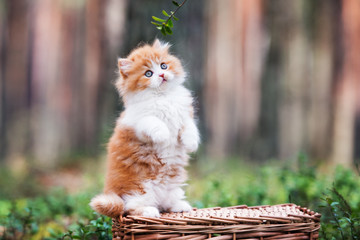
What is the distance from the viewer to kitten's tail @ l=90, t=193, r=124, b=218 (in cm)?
214

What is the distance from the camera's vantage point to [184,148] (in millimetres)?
2400

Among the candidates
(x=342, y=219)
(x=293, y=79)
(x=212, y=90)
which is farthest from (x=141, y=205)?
(x=212, y=90)

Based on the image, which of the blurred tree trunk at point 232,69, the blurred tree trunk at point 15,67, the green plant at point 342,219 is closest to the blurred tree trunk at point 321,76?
the blurred tree trunk at point 232,69

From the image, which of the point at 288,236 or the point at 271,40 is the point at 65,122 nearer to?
the point at 271,40

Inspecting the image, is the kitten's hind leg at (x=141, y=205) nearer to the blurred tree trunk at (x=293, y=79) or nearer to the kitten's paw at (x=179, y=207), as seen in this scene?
the kitten's paw at (x=179, y=207)

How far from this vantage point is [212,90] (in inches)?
628

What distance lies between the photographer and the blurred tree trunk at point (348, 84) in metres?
10.5

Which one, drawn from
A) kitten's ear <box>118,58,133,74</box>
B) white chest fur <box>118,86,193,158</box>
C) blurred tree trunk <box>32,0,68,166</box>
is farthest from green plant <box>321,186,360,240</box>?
blurred tree trunk <box>32,0,68,166</box>

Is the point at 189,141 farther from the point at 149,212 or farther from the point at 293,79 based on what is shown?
the point at 293,79

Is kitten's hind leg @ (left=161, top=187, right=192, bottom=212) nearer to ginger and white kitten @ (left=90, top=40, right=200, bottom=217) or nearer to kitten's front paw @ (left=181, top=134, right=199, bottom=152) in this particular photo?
ginger and white kitten @ (left=90, top=40, right=200, bottom=217)

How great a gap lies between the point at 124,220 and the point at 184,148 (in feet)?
1.85

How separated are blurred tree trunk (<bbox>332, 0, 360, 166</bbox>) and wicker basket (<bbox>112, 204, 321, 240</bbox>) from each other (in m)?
8.84

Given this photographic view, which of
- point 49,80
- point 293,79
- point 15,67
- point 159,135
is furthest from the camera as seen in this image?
point 49,80

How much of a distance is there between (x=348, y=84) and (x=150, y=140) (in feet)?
32.4
